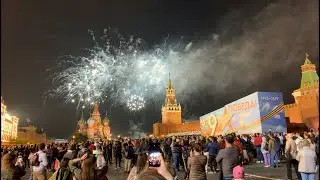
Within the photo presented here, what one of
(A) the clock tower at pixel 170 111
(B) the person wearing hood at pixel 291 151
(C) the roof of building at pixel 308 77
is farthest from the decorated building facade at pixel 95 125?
(B) the person wearing hood at pixel 291 151

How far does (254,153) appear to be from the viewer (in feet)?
83.4

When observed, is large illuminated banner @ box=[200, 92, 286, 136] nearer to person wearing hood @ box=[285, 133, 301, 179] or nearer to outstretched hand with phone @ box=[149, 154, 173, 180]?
person wearing hood @ box=[285, 133, 301, 179]

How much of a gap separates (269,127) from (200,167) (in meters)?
26.2

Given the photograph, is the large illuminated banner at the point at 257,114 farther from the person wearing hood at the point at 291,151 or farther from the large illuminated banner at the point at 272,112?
the person wearing hood at the point at 291,151

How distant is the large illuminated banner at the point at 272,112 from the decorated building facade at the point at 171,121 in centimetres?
8049

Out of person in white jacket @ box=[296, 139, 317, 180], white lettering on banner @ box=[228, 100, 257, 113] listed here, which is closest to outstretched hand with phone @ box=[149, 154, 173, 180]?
person in white jacket @ box=[296, 139, 317, 180]

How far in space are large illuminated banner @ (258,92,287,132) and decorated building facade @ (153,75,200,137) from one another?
80.5 meters

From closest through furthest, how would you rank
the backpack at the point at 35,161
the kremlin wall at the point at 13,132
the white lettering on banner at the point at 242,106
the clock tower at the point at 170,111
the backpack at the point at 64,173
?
the backpack at the point at 64,173
the backpack at the point at 35,161
the white lettering on banner at the point at 242,106
the kremlin wall at the point at 13,132
the clock tower at the point at 170,111

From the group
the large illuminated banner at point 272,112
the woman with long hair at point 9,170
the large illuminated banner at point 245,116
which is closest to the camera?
the woman with long hair at point 9,170

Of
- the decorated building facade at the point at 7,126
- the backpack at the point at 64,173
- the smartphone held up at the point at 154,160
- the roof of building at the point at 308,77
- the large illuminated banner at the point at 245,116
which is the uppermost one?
the roof of building at the point at 308,77

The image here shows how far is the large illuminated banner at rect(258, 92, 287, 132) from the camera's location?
33.1 m

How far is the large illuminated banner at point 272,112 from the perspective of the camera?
109 ft

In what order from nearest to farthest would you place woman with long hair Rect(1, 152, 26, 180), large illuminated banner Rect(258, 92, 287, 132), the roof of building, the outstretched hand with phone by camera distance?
the outstretched hand with phone, woman with long hair Rect(1, 152, 26, 180), large illuminated banner Rect(258, 92, 287, 132), the roof of building

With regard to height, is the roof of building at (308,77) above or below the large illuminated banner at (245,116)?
above
